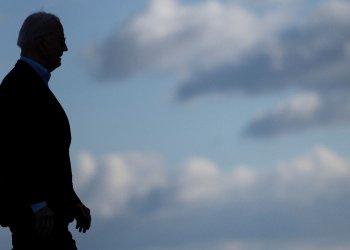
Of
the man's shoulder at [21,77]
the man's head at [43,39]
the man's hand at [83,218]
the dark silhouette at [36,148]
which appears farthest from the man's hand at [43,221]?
the man's head at [43,39]

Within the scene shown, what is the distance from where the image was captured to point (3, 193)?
679 centimetres

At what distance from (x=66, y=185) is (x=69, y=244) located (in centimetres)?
43

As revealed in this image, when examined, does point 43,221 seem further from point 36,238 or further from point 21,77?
point 21,77

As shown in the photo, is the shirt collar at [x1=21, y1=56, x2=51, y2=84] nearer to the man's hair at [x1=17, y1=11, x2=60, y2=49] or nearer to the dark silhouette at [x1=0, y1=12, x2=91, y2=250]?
the dark silhouette at [x1=0, y1=12, x2=91, y2=250]

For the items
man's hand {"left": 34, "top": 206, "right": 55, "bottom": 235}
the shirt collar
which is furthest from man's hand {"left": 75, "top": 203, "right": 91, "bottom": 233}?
the shirt collar

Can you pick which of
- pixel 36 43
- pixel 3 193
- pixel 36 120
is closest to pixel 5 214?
pixel 3 193

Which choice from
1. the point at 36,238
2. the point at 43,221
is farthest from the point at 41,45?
the point at 36,238

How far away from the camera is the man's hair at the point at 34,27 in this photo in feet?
22.8

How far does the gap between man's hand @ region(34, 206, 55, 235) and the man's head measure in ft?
3.57

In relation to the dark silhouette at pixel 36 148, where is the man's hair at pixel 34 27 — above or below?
above

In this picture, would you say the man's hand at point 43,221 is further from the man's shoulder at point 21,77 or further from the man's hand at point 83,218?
the man's shoulder at point 21,77

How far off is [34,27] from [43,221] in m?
1.41

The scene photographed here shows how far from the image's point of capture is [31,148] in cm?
680

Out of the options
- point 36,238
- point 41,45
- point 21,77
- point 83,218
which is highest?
point 41,45
